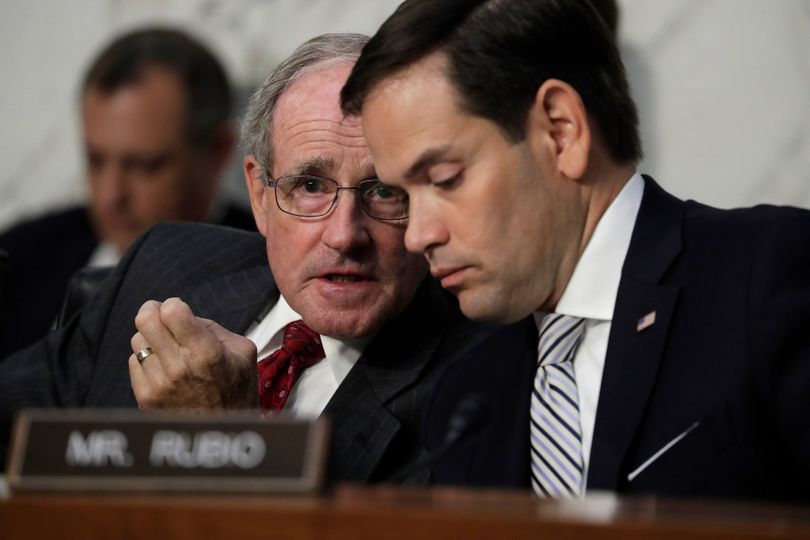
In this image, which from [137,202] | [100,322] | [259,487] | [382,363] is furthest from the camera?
[137,202]

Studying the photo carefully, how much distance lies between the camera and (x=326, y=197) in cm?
226

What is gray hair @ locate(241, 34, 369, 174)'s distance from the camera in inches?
93.6

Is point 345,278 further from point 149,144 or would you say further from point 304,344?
point 149,144

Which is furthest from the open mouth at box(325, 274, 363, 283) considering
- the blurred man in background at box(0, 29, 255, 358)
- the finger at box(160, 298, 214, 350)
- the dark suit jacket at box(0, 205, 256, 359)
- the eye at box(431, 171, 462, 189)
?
the blurred man in background at box(0, 29, 255, 358)

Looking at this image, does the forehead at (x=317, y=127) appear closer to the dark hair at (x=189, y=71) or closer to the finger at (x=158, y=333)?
the finger at (x=158, y=333)

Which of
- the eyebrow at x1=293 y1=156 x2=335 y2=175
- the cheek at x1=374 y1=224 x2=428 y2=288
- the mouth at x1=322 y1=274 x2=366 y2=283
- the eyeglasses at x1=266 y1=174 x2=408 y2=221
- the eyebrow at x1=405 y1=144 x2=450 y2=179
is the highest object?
the eyebrow at x1=405 y1=144 x2=450 y2=179

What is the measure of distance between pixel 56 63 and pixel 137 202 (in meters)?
0.72

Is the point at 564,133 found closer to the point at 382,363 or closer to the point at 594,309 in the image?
the point at 594,309


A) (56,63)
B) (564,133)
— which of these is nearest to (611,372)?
(564,133)

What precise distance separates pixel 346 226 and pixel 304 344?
0.29 metres

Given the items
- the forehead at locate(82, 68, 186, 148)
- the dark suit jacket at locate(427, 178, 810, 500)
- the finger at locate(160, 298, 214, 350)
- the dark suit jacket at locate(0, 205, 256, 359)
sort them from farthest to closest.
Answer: the forehead at locate(82, 68, 186, 148)
the dark suit jacket at locate(0, 205, 256, 359)
the finger at locate(160, 298, 214, 350)
the dark suit jacket at locate(427, 178, 810, 500)

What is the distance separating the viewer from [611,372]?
174 centimetres

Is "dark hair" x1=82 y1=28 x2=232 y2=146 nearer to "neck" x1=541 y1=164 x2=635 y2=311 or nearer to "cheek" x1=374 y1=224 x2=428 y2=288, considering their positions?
"cheek" x1=374 y1=224 x2=428 y2=288

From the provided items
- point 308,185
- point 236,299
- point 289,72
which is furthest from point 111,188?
point 308,185
